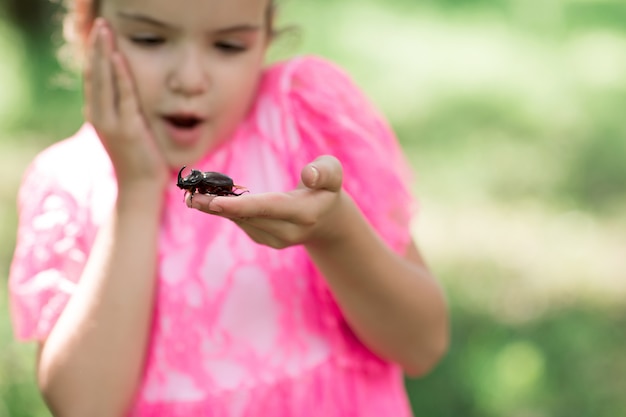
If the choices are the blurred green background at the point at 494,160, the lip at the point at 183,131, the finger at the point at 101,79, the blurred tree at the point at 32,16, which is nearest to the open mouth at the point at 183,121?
the lip at the point at 183,131

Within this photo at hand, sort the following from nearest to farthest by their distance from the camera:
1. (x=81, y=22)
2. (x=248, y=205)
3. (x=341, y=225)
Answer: (x=248, y=205), (x=341, y=225), (x=81, y=22)

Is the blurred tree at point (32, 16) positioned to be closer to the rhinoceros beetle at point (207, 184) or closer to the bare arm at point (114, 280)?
the bare arm at point (114, 280)

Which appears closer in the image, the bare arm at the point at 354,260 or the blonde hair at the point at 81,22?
the bare arm at the point at 354,260

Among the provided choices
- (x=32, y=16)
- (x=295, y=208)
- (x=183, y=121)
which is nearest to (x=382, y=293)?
(x=295, y=208)

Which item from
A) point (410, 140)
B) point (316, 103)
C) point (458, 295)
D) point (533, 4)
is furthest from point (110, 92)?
point (533, 4)

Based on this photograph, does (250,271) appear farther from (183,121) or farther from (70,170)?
(70,170)

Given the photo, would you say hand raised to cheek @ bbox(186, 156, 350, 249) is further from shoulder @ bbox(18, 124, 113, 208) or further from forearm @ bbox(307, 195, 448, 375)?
shoulder @ bbox(18, 124, 113, 208)
